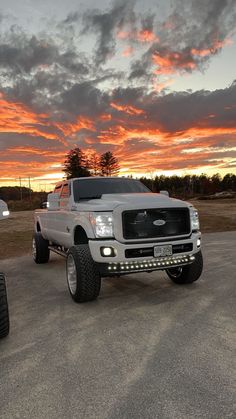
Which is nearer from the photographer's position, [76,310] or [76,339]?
[76,339]

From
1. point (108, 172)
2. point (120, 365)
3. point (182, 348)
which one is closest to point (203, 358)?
point (182, 348)

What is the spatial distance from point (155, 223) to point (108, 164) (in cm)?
10942

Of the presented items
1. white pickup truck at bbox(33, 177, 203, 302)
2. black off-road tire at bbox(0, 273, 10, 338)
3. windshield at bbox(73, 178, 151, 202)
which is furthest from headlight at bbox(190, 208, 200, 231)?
black off-road tire at bbox(0, 273, 10, 338)

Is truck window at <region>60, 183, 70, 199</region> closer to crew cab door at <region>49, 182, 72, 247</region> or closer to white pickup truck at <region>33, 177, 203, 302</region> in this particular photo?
crew cab door at <region>49, 182, 72, 247</region>

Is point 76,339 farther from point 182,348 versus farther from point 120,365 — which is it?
point 182,348

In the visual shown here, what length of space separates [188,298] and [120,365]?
107 inches

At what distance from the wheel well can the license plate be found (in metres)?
1.49

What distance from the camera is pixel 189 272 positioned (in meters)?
7.12

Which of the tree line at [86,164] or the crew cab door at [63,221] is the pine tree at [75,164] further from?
the crew cab door at [63,221]

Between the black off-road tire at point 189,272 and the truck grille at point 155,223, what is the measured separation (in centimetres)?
85

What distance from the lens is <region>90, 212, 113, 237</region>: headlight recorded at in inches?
239

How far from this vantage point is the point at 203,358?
13.1 feet

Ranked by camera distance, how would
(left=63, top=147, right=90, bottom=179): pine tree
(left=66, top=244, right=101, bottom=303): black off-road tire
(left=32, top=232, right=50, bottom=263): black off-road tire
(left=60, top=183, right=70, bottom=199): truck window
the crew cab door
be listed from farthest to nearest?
(left=63, top=147, right=90, bottom=179): pine tree < (left=32, top=232, right=50, bottom=263): black off-road tire < (left=60, top=183, right=70, bottom=199): truck window < the crew cab door < (left=66, top=244, right=101, bottom=303): black off-road tire

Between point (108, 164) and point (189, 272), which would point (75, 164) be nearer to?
point (108, 164)
